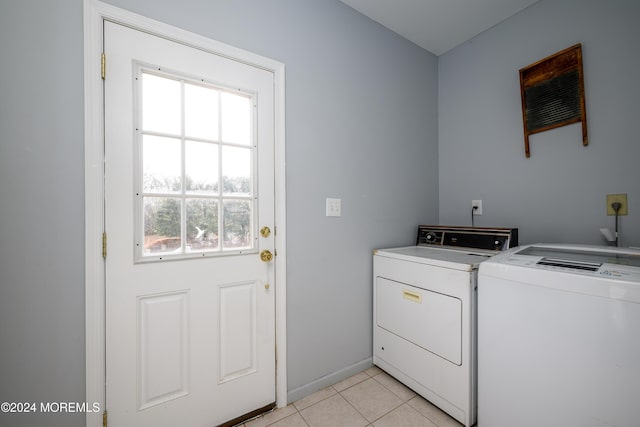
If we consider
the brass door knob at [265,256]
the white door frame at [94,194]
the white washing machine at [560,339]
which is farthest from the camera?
the brass door knob at [265,256]

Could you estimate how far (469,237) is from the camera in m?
1.82

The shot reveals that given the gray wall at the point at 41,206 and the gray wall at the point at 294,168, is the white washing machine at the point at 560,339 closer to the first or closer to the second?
the gray wall at the point at 294,168

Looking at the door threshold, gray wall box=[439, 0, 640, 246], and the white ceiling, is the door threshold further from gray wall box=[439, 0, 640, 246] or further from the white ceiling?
the white ceiling

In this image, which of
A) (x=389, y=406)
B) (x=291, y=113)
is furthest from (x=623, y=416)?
(x=291, y=113)

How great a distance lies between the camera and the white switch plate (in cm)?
172

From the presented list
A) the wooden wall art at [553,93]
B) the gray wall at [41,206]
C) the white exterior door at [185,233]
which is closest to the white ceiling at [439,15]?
the wooden wall art at [553,93]

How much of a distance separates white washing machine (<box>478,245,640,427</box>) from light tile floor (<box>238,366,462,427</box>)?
14.6 inches

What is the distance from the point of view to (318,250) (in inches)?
66.4

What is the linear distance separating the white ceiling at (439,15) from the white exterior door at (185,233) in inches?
44.2

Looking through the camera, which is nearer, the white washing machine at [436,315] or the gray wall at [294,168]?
the gray wall at [294,168]

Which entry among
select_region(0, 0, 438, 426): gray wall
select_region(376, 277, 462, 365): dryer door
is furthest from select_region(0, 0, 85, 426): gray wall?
select_region(376, 277, 462, 365): dryer door

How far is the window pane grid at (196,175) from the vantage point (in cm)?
122

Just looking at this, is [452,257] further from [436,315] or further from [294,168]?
[294,168]

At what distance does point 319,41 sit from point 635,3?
183 centimetres
